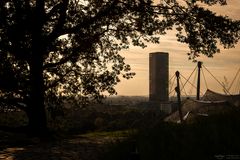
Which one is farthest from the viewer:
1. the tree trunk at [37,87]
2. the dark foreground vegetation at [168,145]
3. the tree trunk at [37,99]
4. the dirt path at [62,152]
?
the tree trunk at [37,99]

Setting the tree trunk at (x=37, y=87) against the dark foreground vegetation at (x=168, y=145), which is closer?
the dark foreground vegetation at (x=168, y=145)

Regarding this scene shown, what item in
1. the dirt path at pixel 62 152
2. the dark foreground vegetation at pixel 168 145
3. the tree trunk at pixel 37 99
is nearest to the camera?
the dark foreground vegetation at pixel 168 145

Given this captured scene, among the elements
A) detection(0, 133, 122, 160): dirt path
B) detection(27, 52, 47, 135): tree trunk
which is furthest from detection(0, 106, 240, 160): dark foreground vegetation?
detection(27, 52, 47, 135): tree trunk

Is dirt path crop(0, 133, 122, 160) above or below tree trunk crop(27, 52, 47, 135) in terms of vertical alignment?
below

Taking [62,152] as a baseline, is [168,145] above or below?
above

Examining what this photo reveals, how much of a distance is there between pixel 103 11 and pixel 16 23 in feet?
18.1

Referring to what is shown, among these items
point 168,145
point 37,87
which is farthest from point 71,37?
point 168,145

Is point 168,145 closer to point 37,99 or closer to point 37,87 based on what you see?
point 37,87

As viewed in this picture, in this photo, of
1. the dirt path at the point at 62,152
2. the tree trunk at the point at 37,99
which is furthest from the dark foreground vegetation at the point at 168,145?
the tree trunk at the point at 37,99

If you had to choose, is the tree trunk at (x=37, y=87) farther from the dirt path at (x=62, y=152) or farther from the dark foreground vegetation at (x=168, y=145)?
the dark foreground vegetation at (x=168, y=145)

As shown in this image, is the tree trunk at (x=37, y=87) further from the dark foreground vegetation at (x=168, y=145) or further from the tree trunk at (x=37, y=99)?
the dark foreground vegetation at (x=168, y=145)

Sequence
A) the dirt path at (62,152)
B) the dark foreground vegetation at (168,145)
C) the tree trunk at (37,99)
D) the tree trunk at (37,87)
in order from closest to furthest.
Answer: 1. the dark foreground vegetation at (168,145)
2. the dirt path at (62,152)
3. the tree trunk at (37,87)
4. the tree trunk at (37,99)

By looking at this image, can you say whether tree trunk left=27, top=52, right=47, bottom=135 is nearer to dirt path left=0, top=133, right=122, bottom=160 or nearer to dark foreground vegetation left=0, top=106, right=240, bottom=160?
dirt path left=0, top=133, right=122, bottom=160

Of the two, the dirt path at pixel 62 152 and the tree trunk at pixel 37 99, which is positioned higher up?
the tree trunk at pixel 37 99
